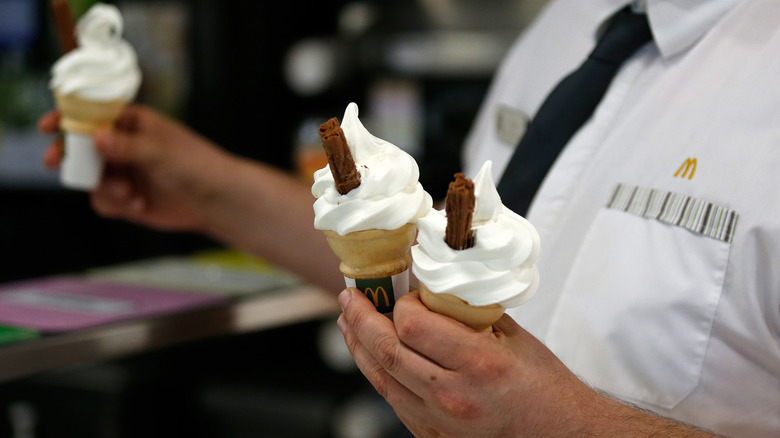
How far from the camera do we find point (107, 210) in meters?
1.79

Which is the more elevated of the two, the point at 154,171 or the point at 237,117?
the point at 154,171

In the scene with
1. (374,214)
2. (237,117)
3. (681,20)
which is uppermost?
(681,20)

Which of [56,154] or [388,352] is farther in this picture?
[56,154]

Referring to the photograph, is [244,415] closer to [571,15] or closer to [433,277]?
[571,15]

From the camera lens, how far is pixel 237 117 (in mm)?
3160

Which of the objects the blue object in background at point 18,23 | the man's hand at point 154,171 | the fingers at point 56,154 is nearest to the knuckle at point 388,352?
the man's hand at point 154,171

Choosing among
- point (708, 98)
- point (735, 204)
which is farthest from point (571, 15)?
point (735, 204)

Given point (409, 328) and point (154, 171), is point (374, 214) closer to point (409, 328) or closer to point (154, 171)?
point (409, 328)

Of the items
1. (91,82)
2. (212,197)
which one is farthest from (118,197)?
(91,82)

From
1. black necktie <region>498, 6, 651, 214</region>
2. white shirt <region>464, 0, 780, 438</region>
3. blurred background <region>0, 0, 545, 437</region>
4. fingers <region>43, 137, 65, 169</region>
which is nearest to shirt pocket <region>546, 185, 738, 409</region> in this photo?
white shirt <region>464, 0, 780, 438</region>

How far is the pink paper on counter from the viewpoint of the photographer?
159 cm

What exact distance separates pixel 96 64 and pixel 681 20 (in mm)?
1123

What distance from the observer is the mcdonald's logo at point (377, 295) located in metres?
0.86

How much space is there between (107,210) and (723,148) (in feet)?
4.55
